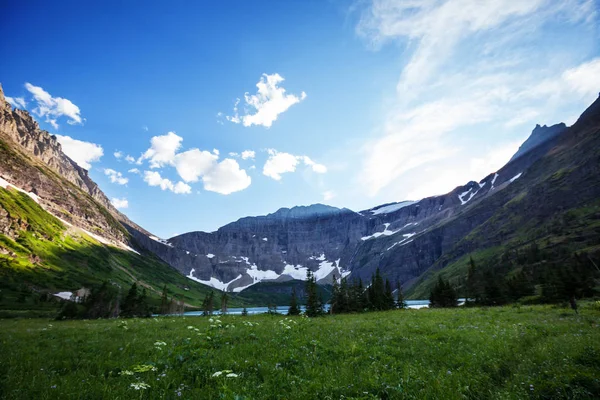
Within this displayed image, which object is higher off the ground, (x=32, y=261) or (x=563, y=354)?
(x=32, y=261)

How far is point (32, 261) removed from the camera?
525 feet

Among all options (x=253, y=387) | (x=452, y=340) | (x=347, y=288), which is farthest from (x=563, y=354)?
(x=347, y=288)

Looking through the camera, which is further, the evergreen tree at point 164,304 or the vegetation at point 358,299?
the evergreen tree at point 164,304

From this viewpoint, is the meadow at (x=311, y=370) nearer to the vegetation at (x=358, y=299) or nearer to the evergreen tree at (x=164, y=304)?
the vegetation at (x=358, y=299)

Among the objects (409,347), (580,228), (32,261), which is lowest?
(409,347)

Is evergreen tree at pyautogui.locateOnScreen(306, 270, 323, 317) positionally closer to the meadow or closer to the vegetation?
the vegetation

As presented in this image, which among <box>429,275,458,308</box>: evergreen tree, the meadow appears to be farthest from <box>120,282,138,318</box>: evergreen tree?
<box>429,275,458,308</box>: evergreen tree

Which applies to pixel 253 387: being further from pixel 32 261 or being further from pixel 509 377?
pixel 32 261

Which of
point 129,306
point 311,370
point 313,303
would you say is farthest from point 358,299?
point 129,306

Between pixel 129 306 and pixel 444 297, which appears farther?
pixel 129 306

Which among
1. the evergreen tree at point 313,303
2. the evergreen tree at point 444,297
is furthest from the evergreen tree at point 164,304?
the evergreen tree at point 444,297

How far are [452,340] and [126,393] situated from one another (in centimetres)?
1375

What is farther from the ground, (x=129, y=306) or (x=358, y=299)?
(x=358, y=299)

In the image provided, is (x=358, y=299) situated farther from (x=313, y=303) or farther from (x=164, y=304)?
(x=164, y=304)
